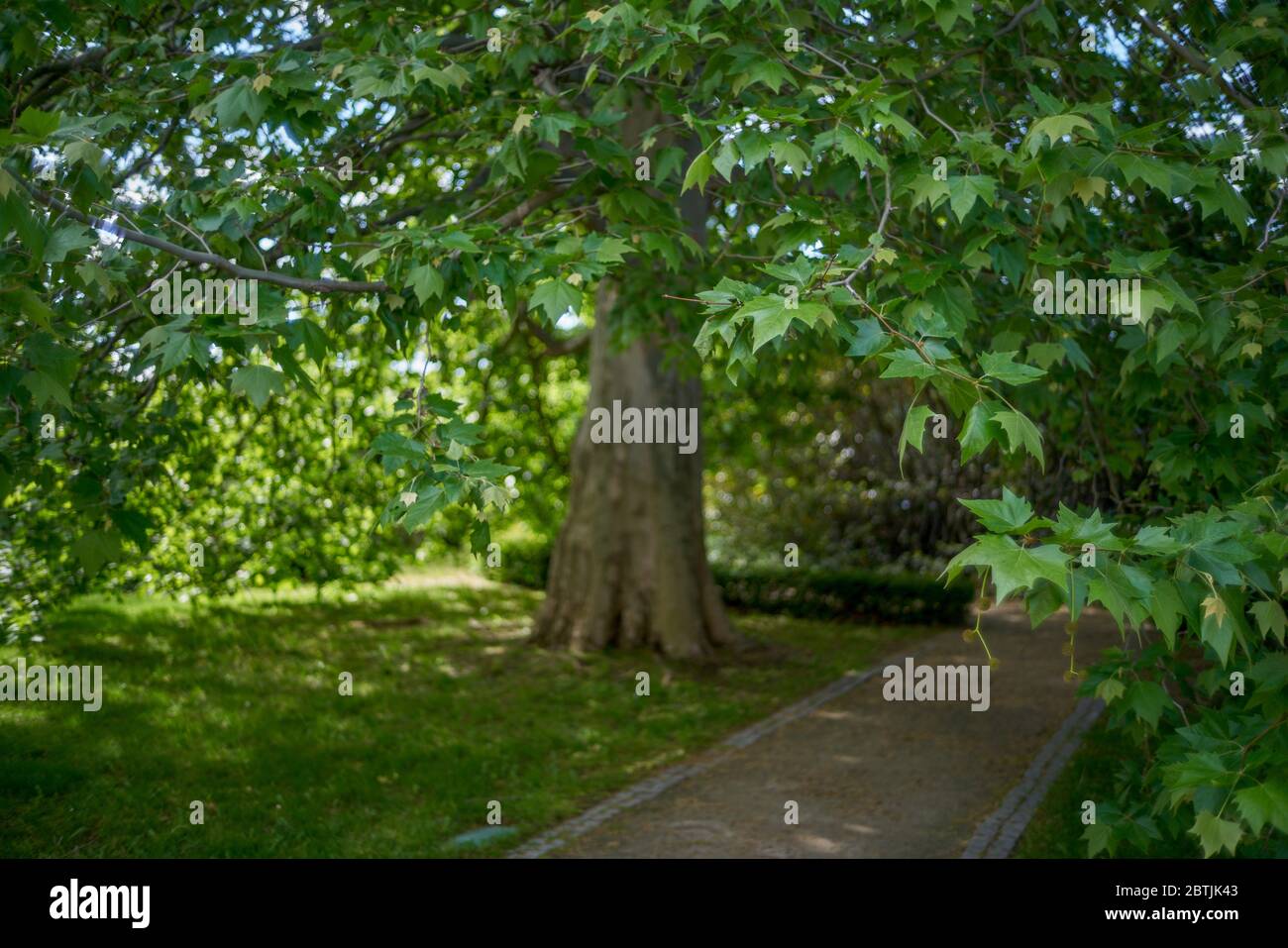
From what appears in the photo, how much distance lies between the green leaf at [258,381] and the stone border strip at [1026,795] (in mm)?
4830

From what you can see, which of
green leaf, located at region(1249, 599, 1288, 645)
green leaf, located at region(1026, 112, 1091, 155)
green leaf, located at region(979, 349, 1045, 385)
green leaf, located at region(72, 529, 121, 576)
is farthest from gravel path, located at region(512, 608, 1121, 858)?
green leaf, located at region(1026, 112, 1091, 155)

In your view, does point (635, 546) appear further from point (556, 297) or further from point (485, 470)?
point (485, 470)

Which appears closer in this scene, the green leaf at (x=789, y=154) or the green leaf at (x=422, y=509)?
the green leaf at (x=422, y=509)

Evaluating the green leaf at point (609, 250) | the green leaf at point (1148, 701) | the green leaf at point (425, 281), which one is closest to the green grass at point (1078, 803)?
the green leaf at point (1148, 701)

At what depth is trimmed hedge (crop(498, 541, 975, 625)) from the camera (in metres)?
15.1

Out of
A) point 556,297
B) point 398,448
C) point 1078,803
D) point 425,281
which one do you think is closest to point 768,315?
point 556,297

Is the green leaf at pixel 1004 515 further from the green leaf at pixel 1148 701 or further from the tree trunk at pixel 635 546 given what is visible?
the tree trunk at pixel 635 546

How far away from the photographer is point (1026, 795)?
7590mm

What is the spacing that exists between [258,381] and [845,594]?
491 inches

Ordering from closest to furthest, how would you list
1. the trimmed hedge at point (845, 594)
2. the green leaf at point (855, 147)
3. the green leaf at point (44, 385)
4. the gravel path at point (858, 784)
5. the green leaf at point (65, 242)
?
the green leaf at point (65, 242), the green leaf at point (44, 385), the green leaf at point (855, 147), the gravel path at point (858, 784), the trimmed hedge at point (845, 594)

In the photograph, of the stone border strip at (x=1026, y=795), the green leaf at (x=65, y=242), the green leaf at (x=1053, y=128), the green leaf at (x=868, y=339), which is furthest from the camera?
the stone border strip at (x=1026, y=795)

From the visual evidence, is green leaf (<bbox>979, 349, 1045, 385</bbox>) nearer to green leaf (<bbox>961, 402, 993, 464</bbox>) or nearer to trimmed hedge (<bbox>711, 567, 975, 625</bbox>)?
green leaf (<bbox>961, 402, 993, 464</bbox>)

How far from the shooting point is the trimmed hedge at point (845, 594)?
15.1 meters
